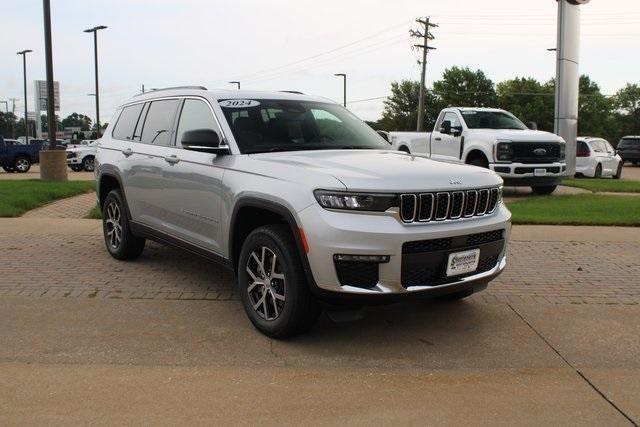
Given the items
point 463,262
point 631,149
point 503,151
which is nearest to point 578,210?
point 503,151

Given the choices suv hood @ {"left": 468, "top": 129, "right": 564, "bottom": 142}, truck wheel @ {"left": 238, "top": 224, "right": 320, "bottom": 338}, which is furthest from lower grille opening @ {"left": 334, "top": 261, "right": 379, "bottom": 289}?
suv hood @ {"left": 468, "top": 129, "right": 564, "bottom": 142}

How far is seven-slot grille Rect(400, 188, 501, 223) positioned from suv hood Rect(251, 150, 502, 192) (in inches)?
2.0

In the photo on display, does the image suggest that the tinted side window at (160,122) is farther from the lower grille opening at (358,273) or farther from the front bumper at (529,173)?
the front bumper at (529,173)

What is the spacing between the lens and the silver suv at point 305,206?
4.10 metres

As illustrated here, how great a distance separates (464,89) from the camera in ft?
285

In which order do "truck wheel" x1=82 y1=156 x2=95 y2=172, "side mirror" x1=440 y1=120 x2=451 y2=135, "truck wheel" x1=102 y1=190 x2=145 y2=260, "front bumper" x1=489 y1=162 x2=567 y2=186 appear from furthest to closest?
"truck wheel" x1=82 y1=156 x2=95 y2=172
"side mirror" x1=440 y1=120 x2=451 y2=135
"front bumper" x1=489 y1=162 x2=567 y2=186
"truck wheel" x1=102 y1=190 x2=145 y2=260

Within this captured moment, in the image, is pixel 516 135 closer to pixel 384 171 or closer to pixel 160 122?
pixel 160 122

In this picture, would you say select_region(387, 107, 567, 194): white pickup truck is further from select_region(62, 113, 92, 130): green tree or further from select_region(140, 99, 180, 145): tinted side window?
select_region(62, 113, 92, 130): green tree

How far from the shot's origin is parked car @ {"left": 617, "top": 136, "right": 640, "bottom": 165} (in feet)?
111

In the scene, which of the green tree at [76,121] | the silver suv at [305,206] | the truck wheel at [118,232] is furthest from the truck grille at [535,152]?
the green tree at [76,121]

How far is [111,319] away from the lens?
5031 mm

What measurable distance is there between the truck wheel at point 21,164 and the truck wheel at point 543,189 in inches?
816

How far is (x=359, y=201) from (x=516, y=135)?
427 inches

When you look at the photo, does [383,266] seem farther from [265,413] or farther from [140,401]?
[140,401]
